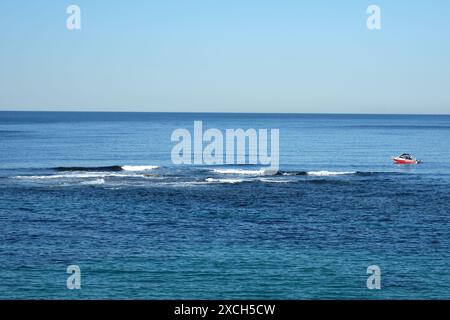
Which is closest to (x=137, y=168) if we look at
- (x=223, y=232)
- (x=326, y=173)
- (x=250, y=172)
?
(x=250, y=172)

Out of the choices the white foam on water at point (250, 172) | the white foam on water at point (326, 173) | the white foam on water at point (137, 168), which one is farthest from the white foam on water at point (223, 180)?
the white foam on water at point (137, 168)

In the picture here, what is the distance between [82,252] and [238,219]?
1391 cm

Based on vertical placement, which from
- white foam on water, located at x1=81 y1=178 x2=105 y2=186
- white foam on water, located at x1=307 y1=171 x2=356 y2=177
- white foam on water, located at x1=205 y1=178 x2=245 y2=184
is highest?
white foam on water, located at x1=307 y1=171 x2=356 y2=177

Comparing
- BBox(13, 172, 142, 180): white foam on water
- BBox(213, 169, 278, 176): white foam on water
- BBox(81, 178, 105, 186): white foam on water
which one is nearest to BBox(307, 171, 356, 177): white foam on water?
BBox(213, 169, 278, 176): white foam on water

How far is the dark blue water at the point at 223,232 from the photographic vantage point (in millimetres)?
31266

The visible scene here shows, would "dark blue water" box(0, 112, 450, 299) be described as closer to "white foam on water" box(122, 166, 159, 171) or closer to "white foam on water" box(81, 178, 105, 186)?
"white foam on water" box(81, 178, 105, 186)

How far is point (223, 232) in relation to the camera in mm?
42969

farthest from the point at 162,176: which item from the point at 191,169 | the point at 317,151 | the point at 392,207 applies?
the point at 317,151

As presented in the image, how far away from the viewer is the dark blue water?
103 ft

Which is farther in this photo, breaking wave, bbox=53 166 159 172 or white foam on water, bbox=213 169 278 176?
breaking wave, bbox=53 166 159 172

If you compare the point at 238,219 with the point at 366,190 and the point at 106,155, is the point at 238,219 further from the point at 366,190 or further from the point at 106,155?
the point at 106,155

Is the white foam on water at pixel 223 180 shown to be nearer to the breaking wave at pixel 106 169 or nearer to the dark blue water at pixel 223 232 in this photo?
the dark blue water at pixel 223 232

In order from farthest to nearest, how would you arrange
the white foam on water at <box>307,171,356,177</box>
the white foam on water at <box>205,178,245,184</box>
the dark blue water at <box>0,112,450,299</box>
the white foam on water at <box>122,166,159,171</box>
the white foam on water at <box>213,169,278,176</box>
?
the white foam on water at <box>122,166,159,171</box> → the white foam on water at <box>213,169,278,176</box> → the white foam on water at <box>307,171,356,177</box> → the white foam on water at <box>205,178,245,184</box> → the dark blue water at <box>0,112,450,299</box>

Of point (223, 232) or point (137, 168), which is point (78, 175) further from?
point (223, 232)
